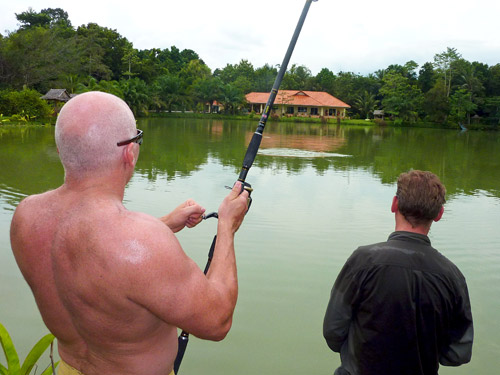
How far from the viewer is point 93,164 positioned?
53.2 inches

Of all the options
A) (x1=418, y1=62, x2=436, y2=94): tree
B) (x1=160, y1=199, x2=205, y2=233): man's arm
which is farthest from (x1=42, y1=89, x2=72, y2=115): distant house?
(x1=418, y1=62, x2=436, y2=94): tree

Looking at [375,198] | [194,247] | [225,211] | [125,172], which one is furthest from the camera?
[375,198]

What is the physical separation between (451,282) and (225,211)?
96 cm

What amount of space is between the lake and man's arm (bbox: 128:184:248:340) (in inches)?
87.2

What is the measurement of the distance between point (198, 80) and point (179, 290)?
58791 millimetres

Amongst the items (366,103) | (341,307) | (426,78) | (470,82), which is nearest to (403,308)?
(341,307)

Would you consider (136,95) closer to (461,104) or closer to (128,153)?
(461,104)

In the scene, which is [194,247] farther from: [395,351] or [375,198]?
[375,198]

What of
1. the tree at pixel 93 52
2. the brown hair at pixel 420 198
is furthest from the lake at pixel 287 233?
the tree at pixel 93 52

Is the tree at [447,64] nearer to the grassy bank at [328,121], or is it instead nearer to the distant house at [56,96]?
the grassy bank at [328,121]

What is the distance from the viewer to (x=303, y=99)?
60.8 meters

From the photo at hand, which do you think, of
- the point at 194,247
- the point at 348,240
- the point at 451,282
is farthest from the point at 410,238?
the point at 348,240

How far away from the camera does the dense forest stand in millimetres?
36188

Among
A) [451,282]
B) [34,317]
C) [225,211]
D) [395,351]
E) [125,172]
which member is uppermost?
[125,172]
